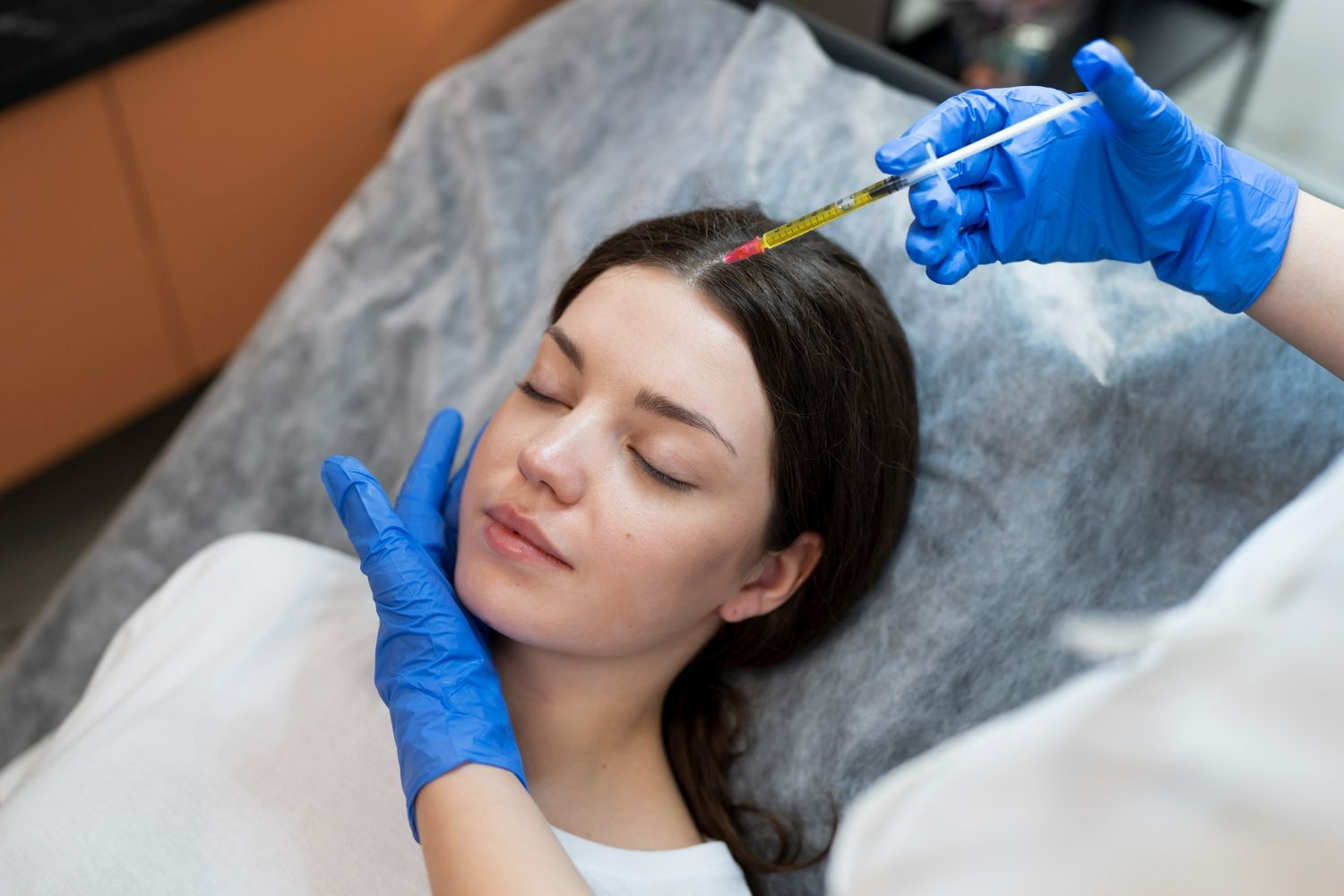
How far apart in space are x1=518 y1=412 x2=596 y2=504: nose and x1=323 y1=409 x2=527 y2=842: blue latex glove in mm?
157

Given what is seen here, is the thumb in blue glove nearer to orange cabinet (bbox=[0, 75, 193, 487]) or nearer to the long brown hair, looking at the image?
the long brown hair

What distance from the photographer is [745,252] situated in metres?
1.15

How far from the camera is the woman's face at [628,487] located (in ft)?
3.55

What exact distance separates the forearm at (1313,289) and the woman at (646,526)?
1.18 feet

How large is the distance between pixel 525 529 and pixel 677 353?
0.21 metres

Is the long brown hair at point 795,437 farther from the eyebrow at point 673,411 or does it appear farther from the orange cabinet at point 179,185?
the orange cabinet at point 179,185

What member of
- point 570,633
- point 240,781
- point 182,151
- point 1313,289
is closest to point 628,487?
point 570,633

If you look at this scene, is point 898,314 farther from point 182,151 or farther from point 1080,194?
point 182,151

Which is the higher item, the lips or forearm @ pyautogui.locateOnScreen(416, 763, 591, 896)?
the lips

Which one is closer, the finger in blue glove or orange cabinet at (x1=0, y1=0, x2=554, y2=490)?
the finger in blue glove

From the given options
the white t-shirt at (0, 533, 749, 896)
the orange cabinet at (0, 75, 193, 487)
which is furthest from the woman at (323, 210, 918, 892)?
the orange cabinet at (0, 75, 193, 487)

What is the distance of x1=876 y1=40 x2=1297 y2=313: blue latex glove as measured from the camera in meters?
1.06

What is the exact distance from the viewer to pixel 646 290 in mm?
1149

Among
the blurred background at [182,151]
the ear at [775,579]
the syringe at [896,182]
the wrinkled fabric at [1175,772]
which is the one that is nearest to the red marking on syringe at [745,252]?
the syringe at [896,182]
